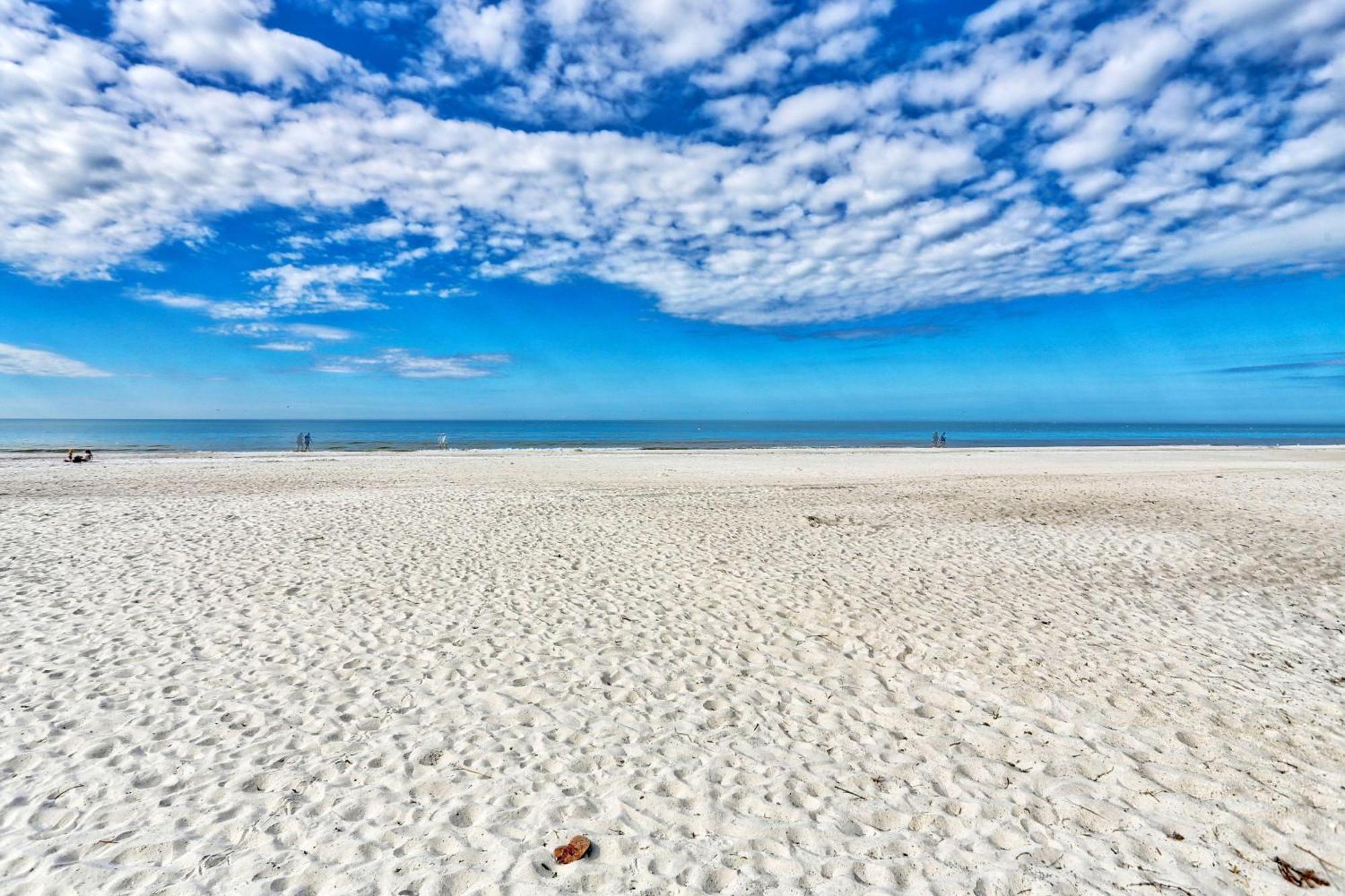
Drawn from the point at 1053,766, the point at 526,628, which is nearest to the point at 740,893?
the point at 1053,766

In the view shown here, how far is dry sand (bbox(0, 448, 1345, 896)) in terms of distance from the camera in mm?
3691

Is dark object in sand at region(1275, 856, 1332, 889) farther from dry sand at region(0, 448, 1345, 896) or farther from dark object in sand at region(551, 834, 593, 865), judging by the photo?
dark object in sand at region(551, 834, 593, 865)

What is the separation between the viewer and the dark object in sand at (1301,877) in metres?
3.48

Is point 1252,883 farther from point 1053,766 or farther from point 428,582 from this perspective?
point 428,582

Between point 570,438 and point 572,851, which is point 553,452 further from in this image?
point 572,851

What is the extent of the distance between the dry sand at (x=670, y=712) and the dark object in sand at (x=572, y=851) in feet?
0.23

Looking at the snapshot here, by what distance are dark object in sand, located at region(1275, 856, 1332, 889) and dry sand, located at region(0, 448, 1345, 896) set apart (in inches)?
2.7

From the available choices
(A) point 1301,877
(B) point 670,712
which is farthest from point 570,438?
(A) point 1301,877

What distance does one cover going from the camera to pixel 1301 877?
11.6 feet

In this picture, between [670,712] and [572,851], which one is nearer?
[572,851]

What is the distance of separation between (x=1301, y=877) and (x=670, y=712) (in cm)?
387

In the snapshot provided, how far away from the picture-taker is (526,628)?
7391 millimetres

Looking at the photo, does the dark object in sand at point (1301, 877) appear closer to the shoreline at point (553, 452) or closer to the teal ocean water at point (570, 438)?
the shoreline at point (553, 452)

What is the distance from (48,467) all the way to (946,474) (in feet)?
115
